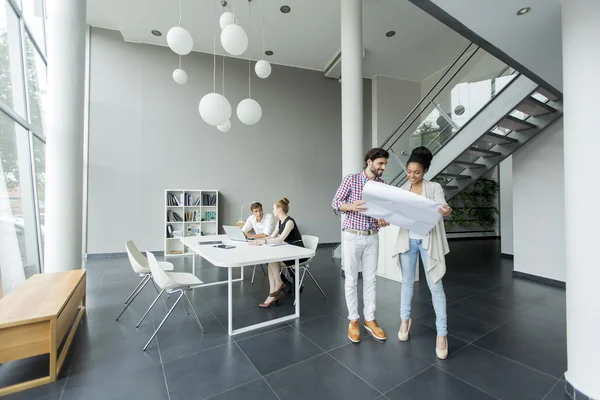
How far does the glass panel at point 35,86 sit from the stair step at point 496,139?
6.65 meters

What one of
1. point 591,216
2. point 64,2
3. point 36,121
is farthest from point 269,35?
point 591,216

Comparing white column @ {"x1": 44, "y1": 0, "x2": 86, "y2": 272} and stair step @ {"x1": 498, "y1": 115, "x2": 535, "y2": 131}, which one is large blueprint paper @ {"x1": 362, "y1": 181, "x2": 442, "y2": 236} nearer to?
stair step @ {"x1": 498, "y1": 115, "x2": 535, "y2": 131}

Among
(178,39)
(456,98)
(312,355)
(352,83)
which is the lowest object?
(312,355)

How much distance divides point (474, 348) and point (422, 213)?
1386mm

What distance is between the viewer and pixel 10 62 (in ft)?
12.5

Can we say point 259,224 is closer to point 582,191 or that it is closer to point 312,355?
point 312,355

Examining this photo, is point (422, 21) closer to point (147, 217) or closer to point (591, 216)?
point (591, 216)

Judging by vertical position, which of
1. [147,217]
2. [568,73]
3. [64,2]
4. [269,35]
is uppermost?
[269,35]

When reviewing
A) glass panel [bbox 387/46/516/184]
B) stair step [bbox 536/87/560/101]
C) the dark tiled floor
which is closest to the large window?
the dark tiled floor

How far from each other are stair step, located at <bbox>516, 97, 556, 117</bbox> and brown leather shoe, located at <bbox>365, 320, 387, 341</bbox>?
342cm

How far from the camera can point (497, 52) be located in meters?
2.49

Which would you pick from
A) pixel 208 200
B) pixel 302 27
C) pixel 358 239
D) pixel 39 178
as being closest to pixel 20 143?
pixel 39 178

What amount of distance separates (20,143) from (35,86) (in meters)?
1.28

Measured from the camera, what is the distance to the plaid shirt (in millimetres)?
2557
